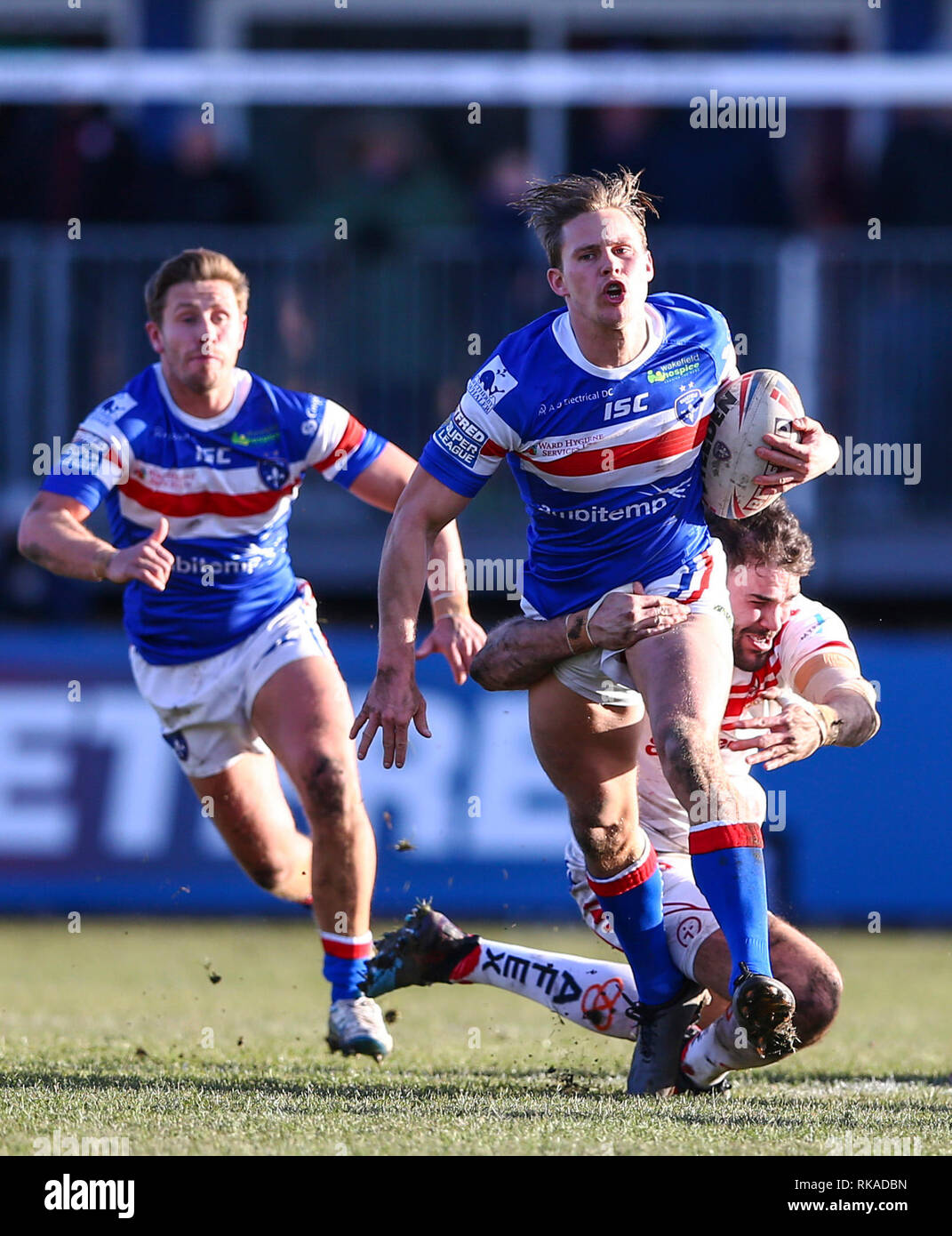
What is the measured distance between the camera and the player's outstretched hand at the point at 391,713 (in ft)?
17.1

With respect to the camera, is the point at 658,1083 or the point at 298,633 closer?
the point at 658,1083

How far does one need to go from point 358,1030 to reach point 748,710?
1.72 meters

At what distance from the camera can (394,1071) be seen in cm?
596

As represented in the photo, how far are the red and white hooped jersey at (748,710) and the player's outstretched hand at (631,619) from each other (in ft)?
1.27

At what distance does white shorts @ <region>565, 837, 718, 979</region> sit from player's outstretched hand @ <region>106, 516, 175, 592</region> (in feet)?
5.18

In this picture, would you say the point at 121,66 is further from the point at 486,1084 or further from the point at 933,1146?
the point at 933,1146

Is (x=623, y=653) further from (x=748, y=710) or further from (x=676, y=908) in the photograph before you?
(x=676, y=908)

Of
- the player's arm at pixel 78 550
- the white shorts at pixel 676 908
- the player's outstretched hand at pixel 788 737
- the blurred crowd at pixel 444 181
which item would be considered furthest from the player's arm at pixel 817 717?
the blurred crowd at pixel 444 181

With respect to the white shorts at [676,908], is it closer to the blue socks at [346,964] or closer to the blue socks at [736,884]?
the blue socks at [736,884]

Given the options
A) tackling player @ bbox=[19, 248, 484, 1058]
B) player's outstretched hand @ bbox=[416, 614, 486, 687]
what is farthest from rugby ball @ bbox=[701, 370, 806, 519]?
tackling player @ bbox=[19, 248, 484, 1058]

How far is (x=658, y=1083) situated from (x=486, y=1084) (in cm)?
55

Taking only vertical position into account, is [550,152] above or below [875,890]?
above

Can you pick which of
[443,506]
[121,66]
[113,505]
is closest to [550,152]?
[121,66]

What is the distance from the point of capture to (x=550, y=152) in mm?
14805
